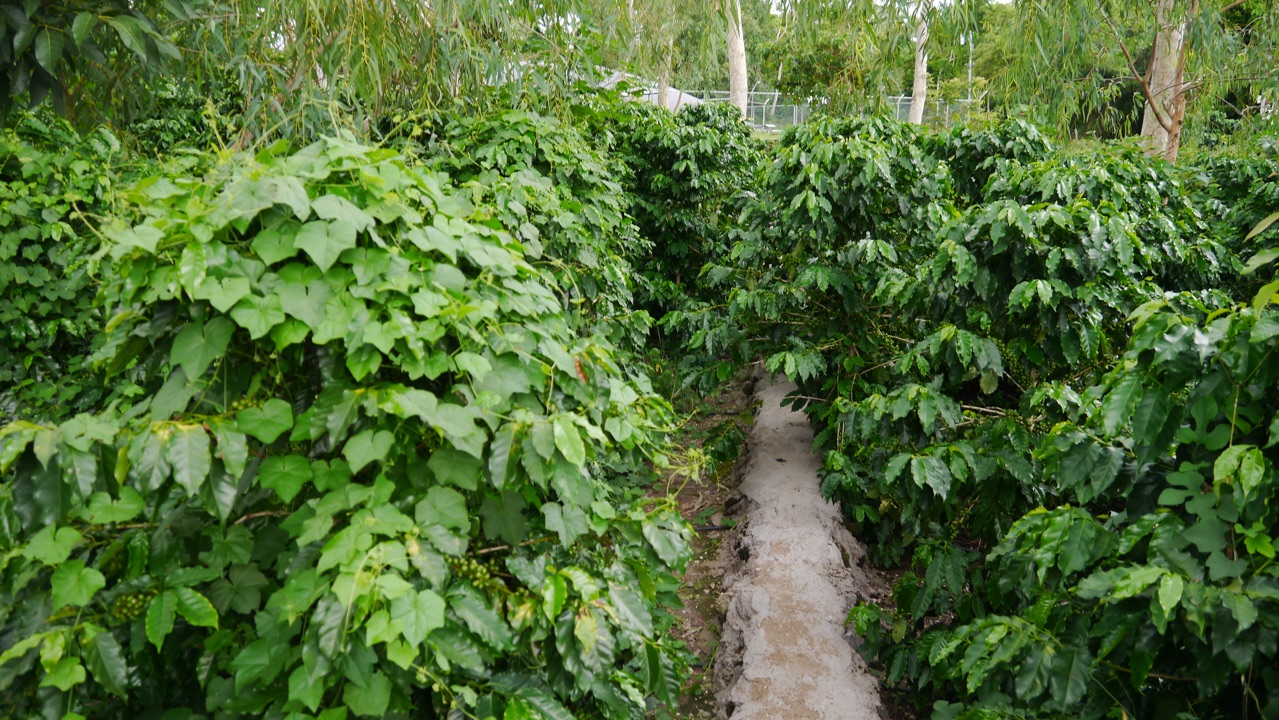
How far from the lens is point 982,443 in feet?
10.4

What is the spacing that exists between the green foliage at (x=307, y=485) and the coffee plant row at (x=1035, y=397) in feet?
3.24

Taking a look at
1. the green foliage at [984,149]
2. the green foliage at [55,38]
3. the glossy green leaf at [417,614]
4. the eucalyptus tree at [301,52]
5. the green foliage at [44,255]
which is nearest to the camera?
the glossy green leaf at [417,614]

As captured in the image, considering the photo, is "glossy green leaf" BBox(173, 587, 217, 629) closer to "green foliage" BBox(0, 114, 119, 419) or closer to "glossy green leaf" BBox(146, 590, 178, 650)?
"glossy green leaf" BBox(146, 590, 178, 650)

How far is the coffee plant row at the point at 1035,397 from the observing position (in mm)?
1506

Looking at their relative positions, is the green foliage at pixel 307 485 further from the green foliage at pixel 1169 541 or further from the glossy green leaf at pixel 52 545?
the green foliage at pixel 1169 541

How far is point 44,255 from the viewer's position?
4.00 metres

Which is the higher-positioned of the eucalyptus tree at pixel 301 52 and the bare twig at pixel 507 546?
the eucalyptus tree at pixel 301 52

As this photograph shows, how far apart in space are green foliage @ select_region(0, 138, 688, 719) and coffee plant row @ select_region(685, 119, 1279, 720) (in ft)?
3.24

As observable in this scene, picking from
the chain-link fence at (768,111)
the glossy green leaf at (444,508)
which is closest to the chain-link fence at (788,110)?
the chain-link fence at (768,111)

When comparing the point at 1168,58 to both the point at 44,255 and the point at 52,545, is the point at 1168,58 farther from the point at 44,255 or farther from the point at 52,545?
the point at 52,545

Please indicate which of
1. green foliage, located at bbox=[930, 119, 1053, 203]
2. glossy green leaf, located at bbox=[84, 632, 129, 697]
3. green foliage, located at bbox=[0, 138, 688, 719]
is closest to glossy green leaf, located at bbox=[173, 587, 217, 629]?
green foliage, located at bbox=[0, 138, 688, 719]

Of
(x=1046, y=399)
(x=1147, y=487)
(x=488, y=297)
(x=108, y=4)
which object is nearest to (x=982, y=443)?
(x=1046, y=399)

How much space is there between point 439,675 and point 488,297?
2.43ft

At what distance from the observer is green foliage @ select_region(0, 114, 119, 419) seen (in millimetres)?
3818
